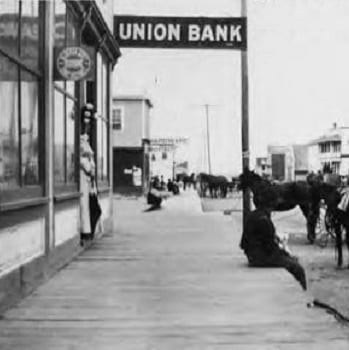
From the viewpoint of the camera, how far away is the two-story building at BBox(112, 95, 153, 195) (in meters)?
56.5

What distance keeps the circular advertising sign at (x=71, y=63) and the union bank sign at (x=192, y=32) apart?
8.63m

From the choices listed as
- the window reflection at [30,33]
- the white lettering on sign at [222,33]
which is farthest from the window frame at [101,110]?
the window reflection at [30,33]

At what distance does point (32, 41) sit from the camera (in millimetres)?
10766

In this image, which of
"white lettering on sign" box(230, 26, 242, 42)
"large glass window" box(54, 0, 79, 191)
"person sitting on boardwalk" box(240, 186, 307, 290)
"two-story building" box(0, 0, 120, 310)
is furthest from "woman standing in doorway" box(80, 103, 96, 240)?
"white lettering on sign" box(230, 26, 242, 42)

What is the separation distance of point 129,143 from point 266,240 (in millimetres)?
45323

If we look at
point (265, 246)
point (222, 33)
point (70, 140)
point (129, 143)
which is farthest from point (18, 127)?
point (129, 143)

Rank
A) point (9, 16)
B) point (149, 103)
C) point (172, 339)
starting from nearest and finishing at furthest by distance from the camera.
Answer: point (172, 339), point (9, 16), point (149, 103)

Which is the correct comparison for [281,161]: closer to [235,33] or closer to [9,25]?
[235,33]

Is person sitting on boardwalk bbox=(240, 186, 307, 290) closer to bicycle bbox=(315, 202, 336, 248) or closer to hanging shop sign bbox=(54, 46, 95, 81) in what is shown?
hanging shop sign bbox=(54, 46, 95, 81)

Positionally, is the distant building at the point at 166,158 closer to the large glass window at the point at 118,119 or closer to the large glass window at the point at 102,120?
the large glass window at the point at 118,119

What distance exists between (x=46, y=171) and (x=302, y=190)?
1227 centimetres

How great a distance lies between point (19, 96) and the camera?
32.9 feet

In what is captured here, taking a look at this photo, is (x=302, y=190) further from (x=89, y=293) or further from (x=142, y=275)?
(x=89, y=293)

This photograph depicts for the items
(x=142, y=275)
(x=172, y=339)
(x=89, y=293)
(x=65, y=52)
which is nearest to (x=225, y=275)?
(x=142, y=275)
